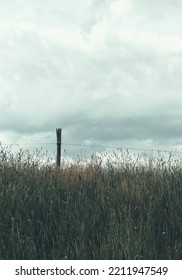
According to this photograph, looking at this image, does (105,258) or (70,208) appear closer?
(105,258)

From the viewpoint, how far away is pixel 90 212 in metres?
8.60

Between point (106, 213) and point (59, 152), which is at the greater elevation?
point (59, 152)

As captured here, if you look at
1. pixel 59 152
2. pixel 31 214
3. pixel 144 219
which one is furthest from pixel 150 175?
pixel 59 152

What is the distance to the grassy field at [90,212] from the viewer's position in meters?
7.29

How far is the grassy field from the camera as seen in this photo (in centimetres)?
729

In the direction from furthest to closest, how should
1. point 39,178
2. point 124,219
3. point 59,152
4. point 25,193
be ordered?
point 59,152, point 39,178, point 25,193, point 124,219

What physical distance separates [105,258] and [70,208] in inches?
70.8

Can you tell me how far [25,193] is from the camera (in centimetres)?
899
